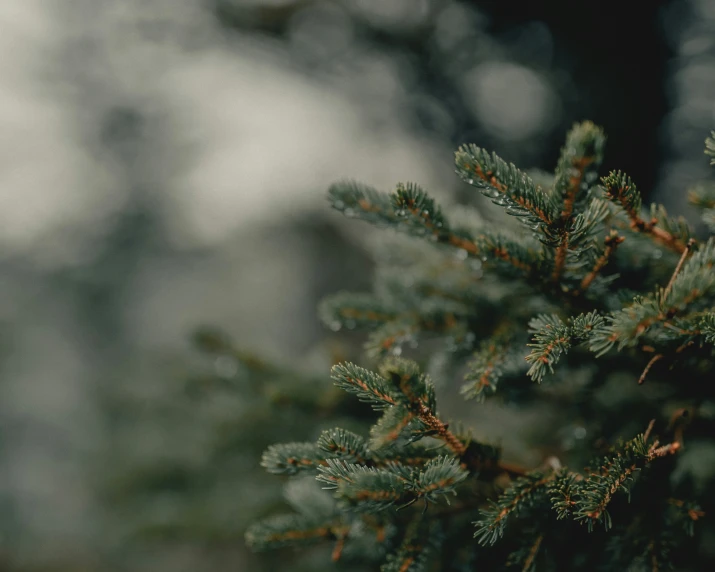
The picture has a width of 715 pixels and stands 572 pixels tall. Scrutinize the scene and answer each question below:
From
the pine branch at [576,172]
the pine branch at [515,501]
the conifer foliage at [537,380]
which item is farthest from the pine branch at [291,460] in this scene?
the pine branch at [576,172]

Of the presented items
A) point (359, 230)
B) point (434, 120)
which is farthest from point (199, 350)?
point (359, 230)

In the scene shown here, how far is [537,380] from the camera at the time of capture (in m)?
0.65

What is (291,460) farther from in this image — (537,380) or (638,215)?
(638,215)

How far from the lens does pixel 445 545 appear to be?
87 centimetres

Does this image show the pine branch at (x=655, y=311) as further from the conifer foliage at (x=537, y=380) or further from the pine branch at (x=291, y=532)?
the pine branch at (x=291, y=532)

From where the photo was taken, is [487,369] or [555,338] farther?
[487,369]

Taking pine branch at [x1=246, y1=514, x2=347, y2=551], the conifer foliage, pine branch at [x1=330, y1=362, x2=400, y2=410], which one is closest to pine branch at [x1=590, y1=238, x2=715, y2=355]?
the conifer foliage

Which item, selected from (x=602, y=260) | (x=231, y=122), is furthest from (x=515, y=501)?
(x=231, y=122)

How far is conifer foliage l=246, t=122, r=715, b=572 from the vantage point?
61 centimetres

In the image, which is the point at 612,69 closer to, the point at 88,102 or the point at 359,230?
the point at 359,230

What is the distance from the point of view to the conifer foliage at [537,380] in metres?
0.61

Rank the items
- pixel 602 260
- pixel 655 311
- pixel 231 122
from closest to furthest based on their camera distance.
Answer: pixel 655 311 → pixel 602 260 → pixel 231 122

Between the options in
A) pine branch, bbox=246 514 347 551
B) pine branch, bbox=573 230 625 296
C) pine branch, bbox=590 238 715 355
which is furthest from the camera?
pine branch, bbox=246 514 347 551

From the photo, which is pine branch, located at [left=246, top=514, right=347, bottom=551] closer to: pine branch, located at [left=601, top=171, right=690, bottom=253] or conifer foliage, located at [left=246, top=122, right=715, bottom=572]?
conifer foliage, located at [left=246, top=122, right=715, bottom=572]
